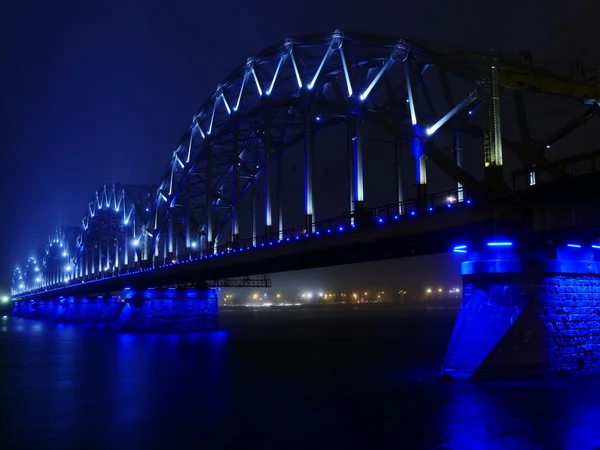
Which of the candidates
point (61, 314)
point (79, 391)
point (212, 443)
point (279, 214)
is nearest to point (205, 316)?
point (279, 214)

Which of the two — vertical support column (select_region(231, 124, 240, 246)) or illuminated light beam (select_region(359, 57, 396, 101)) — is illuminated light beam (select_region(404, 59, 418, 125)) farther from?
vertical support column (select_region(231, 124, 240, 246))

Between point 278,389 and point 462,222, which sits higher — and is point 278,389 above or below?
below

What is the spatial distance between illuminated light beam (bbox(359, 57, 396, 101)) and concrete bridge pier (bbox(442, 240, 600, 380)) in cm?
1726

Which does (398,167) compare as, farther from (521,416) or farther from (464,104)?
(521,416)

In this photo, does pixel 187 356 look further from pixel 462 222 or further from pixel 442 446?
pixel 442 446

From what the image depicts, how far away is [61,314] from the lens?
161 metres

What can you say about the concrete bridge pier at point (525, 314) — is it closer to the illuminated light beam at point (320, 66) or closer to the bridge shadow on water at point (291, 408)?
the bridge shadow on water at point (291, 408)

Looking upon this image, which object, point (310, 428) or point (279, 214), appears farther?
point (279, 214)

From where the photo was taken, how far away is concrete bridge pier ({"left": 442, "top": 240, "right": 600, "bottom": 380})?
29984 millimetres

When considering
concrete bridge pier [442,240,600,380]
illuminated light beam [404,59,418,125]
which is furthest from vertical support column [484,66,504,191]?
illuminated light beam [404,59,418,125]

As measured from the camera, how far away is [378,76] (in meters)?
46.4

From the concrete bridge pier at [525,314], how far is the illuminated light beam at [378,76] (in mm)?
17263

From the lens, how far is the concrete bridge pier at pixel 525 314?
30.0 meters

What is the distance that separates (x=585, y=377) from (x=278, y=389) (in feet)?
46.4
